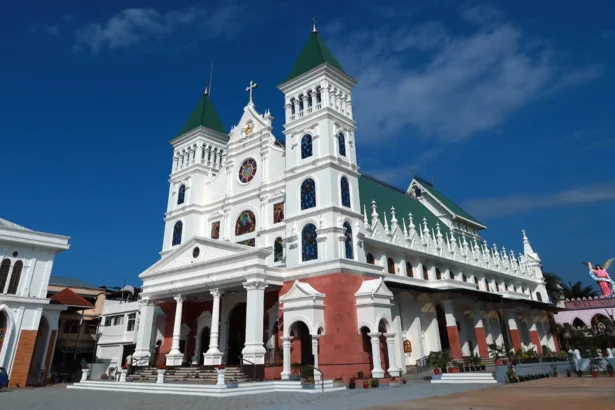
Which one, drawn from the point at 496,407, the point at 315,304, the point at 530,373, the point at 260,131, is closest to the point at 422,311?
the point at 530,373

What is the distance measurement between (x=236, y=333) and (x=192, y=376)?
9.05 metres

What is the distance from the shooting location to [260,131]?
37.1m

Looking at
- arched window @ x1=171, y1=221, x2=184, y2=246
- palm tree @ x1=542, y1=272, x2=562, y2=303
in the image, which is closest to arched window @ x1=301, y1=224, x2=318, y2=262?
arched window @ x1=171, y1=221, x2=184, y2=246

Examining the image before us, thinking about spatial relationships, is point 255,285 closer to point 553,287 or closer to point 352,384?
point 352,384

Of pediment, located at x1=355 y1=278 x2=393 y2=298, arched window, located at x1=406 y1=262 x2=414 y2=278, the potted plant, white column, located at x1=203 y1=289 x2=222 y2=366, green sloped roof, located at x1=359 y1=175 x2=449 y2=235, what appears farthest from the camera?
green sloped roof, located at x1=359 y1=175 x2=449 y2=235

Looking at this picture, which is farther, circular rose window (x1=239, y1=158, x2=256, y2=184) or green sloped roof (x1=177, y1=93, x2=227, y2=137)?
green sloped roof (x1=177, y1=93, x2=227, y2=137)

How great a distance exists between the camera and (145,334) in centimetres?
3316

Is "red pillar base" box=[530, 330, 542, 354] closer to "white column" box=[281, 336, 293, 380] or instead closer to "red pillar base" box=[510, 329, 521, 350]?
"red pillar base" box=[510, 329, 521, 350]

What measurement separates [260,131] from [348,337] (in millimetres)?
19475

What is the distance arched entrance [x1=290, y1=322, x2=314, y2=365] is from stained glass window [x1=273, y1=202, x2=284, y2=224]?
8989 millimetres

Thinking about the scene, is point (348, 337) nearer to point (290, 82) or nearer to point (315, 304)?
point (315, 304)

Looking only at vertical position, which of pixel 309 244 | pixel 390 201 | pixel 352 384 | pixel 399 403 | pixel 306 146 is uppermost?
pixel 390 201

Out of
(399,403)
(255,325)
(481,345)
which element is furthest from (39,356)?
(481,345)

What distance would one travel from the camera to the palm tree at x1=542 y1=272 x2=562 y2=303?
6526cm
